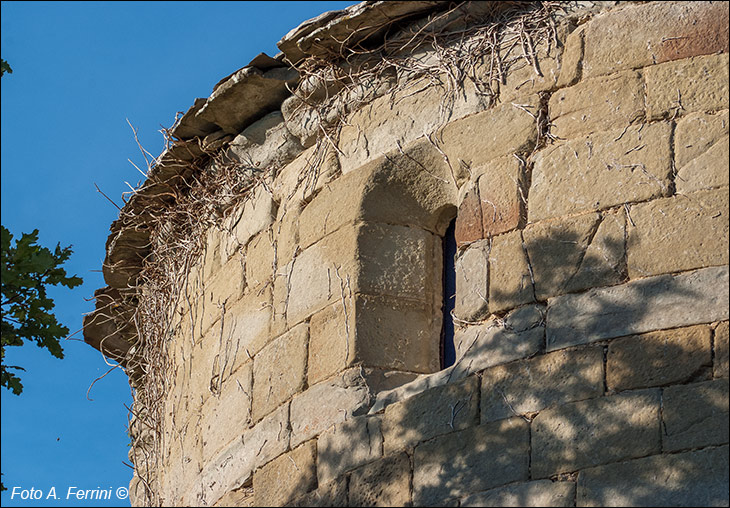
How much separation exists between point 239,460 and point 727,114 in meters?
2.73

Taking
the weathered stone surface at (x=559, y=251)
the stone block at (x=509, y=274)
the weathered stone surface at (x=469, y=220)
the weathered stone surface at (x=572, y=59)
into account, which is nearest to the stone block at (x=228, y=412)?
the weathered stone surface at (x=469, y=220)

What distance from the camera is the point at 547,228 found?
18.2 ft

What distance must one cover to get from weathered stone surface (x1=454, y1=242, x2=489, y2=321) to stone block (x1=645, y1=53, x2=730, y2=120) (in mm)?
949

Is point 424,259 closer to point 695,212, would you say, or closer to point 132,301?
point 695,212

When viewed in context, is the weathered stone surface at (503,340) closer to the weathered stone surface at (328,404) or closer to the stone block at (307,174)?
the weathered stone surface at (328,404)

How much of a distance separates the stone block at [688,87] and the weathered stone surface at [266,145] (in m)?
2.02

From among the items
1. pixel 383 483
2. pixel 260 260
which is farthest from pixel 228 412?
pixel 383 483

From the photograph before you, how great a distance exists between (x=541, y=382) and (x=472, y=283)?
659 mm

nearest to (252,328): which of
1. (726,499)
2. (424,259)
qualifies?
(424,259)

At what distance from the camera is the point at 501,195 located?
5777 mm

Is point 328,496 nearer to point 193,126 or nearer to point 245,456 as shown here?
point 245,456

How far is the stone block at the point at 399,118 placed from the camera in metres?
6.13

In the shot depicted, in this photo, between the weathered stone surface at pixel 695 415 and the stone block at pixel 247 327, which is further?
the stone block at pixel 247 327

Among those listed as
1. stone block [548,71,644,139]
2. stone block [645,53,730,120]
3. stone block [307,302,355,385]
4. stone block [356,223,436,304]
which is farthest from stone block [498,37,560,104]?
stone block [307,302,355,385]
